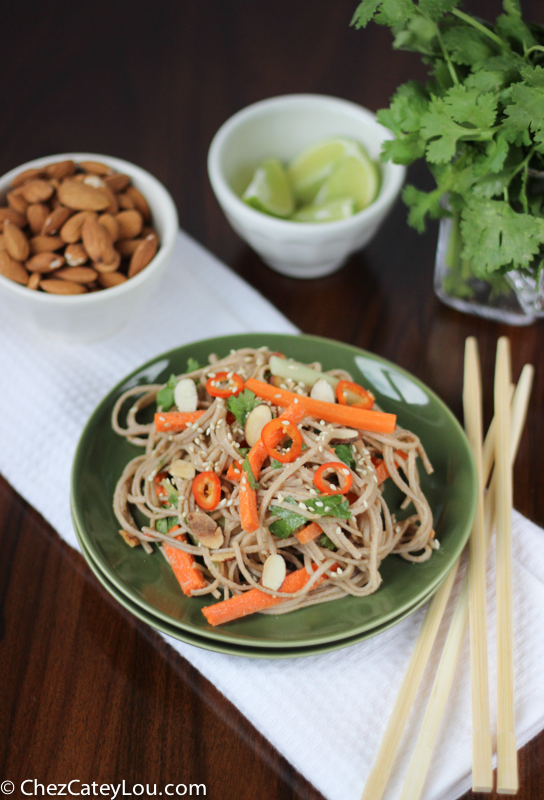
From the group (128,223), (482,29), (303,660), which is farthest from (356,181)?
(303,660)

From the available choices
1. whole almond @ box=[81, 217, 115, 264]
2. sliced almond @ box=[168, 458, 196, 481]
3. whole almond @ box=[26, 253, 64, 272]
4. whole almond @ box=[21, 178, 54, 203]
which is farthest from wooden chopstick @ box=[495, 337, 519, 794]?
whole almond @ box=[21, 178, 54, 203]

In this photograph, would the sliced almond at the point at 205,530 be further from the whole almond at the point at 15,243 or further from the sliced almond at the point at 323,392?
the whole almond at the point at 15,243

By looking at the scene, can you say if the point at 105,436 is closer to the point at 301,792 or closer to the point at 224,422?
the point at 224,422

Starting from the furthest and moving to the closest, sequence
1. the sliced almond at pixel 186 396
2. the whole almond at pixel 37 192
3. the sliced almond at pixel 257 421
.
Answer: the whole almond at pixel 37 192 < the sliced almond at pixel 186 396 < the sliced almond at pixel 257 421

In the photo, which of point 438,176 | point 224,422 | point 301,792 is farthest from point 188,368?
point 301,792

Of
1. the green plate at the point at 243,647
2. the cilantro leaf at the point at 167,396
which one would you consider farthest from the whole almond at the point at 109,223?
the green plate at the point at 243,647

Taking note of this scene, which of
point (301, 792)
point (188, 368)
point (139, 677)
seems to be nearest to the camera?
point (301, 792)

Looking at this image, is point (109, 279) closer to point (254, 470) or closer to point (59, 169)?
point (59, 169)
